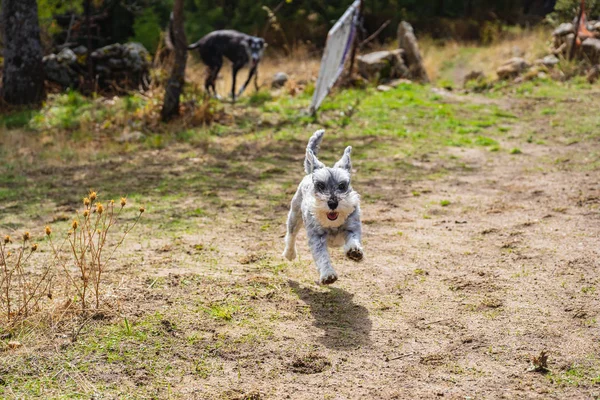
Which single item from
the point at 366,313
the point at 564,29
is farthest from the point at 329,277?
the point at 564,29

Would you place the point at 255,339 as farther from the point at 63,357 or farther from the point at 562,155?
the point at 562,155

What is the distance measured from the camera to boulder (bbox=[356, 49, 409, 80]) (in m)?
18.6

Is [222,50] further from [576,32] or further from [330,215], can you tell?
[330,215]

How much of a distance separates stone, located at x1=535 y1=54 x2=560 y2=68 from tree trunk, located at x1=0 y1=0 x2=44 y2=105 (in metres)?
12.4

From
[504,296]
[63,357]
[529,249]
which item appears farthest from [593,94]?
[63,357]

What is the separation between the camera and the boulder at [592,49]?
17484 millimetres

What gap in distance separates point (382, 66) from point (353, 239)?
45.3 feet

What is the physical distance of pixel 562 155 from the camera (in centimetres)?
1125

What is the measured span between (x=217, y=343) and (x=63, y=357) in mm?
1010

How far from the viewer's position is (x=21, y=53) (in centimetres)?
1584

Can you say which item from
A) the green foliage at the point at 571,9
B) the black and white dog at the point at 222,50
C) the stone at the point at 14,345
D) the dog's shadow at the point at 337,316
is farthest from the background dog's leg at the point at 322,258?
the green foliage at the point at 571,9

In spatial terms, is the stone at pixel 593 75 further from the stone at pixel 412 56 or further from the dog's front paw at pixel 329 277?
the dog's front paw at pixel 329 277

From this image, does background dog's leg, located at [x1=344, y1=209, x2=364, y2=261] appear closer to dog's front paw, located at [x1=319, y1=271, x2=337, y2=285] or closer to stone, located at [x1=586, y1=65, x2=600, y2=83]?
dog's front paw, located at [x1=319, y1=271, x2=337, y2=285]

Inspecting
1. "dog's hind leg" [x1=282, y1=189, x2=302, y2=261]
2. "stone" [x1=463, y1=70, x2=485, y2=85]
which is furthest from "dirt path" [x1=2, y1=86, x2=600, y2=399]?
"stone" [x1=463, y1=70, x2=485, y2=85]
